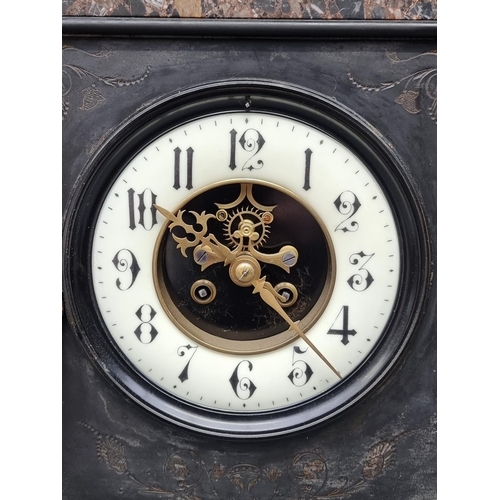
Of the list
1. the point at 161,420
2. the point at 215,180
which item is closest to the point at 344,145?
the point at 215,180

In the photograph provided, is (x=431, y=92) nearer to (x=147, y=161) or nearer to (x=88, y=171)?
(x=147, y=161)

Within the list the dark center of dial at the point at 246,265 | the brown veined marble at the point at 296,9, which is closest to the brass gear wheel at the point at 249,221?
the dark center of dial at the point at 246,265

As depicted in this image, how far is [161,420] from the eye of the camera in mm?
1268

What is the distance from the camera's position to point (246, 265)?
4.09ft

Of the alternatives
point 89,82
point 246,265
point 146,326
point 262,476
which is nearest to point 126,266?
point 146,326

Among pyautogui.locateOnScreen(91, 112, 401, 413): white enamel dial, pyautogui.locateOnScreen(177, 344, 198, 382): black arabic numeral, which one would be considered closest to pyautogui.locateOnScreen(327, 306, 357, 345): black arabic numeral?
pyautogui.locateOnScreen(91, 112, 401, 413): white enamel dial

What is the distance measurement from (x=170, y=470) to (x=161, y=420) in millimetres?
97

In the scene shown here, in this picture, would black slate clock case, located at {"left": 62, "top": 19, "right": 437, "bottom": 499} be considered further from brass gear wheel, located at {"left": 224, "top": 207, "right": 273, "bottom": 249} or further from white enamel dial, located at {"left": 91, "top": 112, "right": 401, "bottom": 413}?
brass gear wheel, located at {"left": 224, "top": 207, "right": 273, "bottom": 249}

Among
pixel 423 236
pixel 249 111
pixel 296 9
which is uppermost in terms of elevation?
pixel 296 9

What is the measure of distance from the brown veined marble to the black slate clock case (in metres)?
0.02

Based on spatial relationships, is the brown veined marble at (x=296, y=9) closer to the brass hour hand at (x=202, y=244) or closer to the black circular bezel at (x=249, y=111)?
the black circular bezel at (x=249, y=111)

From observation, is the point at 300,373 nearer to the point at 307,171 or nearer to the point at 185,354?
the point at 185,354

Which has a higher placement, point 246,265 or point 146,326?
point 246,265

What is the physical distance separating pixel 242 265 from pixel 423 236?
0.32 meters
